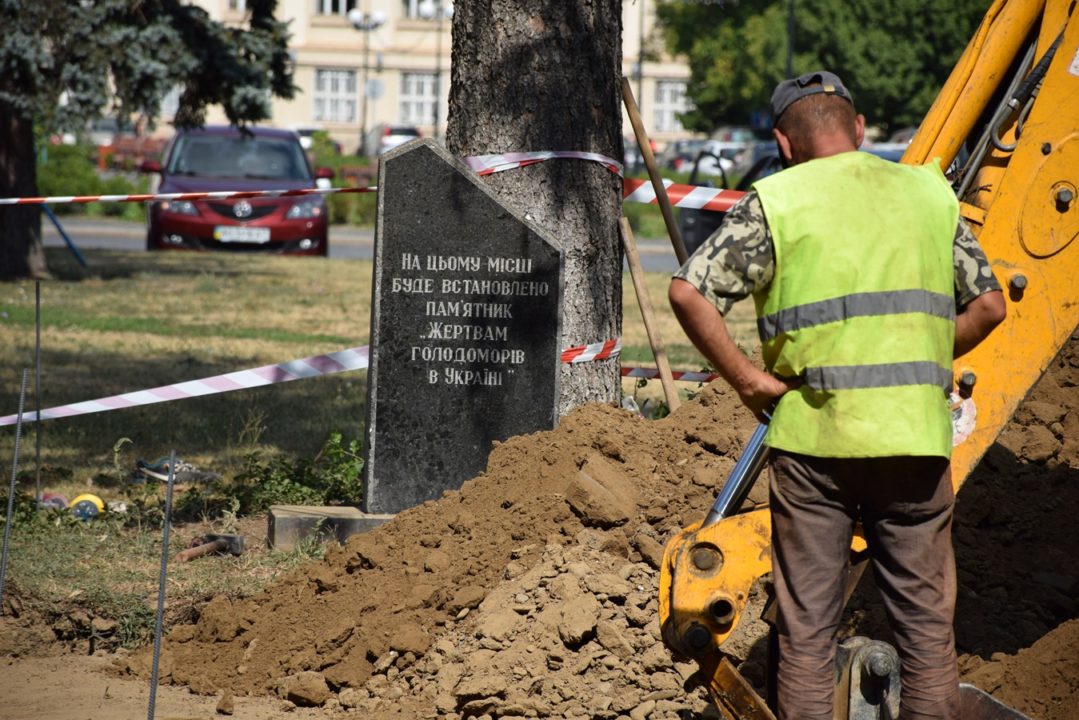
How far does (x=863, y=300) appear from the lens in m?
3.60

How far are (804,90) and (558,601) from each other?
82.7 inches

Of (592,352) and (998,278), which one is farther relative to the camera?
(592,352)

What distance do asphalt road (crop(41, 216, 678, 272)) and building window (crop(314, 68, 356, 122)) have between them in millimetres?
44626

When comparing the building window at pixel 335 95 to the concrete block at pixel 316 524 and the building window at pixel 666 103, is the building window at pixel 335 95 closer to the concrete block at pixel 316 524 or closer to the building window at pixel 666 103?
the building window at pixel 666 103

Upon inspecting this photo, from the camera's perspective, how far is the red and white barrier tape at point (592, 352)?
668cm

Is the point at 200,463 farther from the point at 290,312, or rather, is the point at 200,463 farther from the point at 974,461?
the point at 290,312

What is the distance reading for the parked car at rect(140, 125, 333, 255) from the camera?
21234 millimetres

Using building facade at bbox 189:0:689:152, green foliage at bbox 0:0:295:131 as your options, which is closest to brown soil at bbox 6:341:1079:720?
green foliage at bbox 0:0:295:131

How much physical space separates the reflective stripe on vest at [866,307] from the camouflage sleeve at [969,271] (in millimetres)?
118

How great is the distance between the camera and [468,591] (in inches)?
208

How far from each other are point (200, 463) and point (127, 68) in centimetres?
1057

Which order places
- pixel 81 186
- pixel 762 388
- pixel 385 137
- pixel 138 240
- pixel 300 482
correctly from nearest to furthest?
pixel 762 388
pixel 300 482
pixel 138 240
pixel 81 186
pixel 385 137

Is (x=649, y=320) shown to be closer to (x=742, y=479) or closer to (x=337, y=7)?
(x=742, y=479)

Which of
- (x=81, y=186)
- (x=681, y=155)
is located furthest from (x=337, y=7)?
(x=81, y=186)
